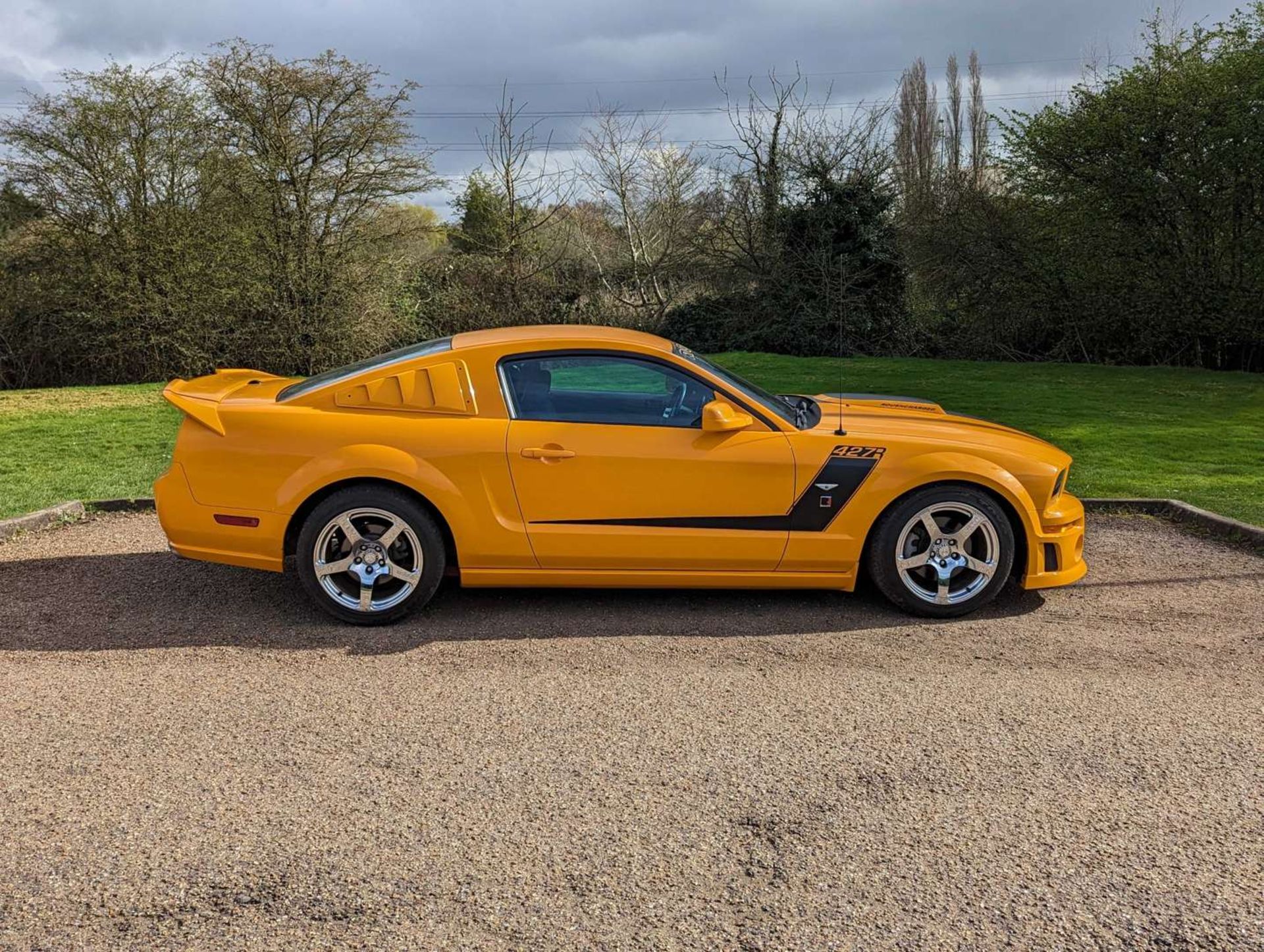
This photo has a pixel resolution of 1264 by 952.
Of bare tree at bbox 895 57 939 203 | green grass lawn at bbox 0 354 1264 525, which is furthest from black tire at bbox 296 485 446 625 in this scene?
bare tree at bbox 895 57 939 203

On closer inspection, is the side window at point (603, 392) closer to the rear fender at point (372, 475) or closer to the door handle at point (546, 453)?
the door handle at point (546, 453)

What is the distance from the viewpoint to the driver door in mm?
4766

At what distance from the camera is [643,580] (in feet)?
16.1

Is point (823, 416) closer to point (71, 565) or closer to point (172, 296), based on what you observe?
point (71, 565)

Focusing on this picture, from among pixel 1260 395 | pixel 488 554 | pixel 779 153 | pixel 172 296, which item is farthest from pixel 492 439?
pixel 779 153

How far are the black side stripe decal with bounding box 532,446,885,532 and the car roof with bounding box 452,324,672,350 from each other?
0.92 metres

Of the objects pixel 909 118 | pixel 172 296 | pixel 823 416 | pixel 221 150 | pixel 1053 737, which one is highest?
pixel 909 118

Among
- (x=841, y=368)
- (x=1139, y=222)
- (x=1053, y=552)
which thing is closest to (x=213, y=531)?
(x=1053, y=552)

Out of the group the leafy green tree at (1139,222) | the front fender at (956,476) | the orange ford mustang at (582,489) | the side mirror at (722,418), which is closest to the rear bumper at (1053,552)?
the orange ford mustang at (582,489)

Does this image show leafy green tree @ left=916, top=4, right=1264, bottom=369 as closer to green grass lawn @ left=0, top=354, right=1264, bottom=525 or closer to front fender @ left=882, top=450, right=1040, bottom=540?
green grass lawn @ left=0, top=354, right=1264, bottom=525

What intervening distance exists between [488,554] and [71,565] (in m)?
2.89

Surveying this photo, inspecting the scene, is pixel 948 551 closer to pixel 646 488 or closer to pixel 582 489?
pixel 646 488

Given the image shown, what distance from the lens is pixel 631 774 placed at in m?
3.30

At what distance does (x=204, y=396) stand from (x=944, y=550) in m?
3.91
